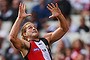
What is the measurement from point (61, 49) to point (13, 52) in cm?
130

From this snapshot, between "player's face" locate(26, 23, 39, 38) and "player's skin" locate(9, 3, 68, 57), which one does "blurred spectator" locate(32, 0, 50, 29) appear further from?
"player's face" locate(26, 23, 39, 38)

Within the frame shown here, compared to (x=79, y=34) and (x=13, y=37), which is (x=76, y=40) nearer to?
(x=79, y=34)

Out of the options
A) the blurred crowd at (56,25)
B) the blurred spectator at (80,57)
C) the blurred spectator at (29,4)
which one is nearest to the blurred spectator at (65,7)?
the blurred crowd at (56,25)

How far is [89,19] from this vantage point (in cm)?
1305

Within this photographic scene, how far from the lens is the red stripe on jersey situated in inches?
295

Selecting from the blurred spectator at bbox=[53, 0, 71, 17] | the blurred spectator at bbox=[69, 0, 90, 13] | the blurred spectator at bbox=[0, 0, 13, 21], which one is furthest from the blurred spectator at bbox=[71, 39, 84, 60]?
the blurred spectator at bbox=[0, 0, 13, 21]

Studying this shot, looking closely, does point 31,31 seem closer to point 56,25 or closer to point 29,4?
point 56,25

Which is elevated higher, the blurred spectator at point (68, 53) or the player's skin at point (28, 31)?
the player's skin at point (28, 31)

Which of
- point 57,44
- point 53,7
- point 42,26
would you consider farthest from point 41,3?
point 53,7

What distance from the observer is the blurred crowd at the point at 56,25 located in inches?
463

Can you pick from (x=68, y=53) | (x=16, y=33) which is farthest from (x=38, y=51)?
(x=68, y=53)

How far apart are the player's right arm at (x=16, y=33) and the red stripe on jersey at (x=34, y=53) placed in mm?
135

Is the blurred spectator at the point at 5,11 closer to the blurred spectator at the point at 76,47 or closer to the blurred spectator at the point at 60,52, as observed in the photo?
the blurred spectator at the point at 60,52

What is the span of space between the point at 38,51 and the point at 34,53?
3.8 inches
